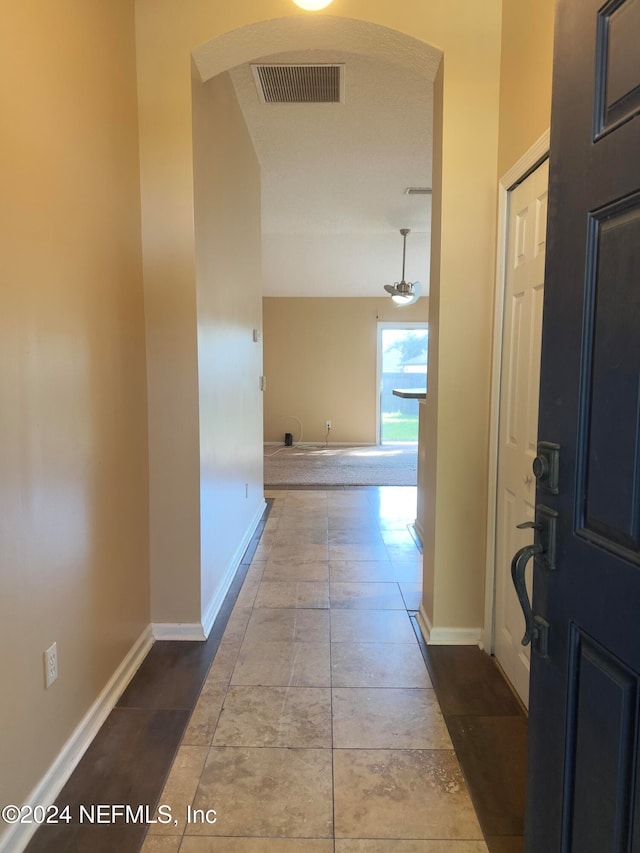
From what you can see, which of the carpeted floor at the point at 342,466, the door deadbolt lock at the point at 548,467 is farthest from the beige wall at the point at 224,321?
the carpeted floor at the point at 342,466

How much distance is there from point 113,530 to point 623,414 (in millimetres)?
1817

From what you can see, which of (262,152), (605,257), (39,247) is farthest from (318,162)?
(605,257)

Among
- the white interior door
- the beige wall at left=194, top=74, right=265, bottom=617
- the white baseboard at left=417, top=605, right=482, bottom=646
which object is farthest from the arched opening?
the white baseboard at left=417, top=605, right=482, bottom=646

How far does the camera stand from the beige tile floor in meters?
1.41

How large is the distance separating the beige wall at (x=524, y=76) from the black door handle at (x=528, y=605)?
1480 millimetres

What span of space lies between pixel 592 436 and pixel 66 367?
1483 mm

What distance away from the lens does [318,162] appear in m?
4.19

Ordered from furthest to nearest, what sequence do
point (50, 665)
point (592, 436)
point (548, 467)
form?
point (50, 665) → point (548, 467) → point (592, 436)

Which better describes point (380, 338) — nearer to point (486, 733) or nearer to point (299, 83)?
point (299, 83)

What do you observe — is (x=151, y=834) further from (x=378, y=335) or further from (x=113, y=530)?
(x=378, y=335)

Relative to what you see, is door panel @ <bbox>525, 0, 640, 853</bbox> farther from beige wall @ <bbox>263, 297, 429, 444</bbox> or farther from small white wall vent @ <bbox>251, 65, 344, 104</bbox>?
beige wall @ <bbox>263, 297, 429, 444</bbox>

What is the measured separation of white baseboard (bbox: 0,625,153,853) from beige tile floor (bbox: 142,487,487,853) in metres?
0.32

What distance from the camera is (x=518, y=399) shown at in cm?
205

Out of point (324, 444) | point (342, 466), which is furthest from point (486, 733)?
point (324, 444)
